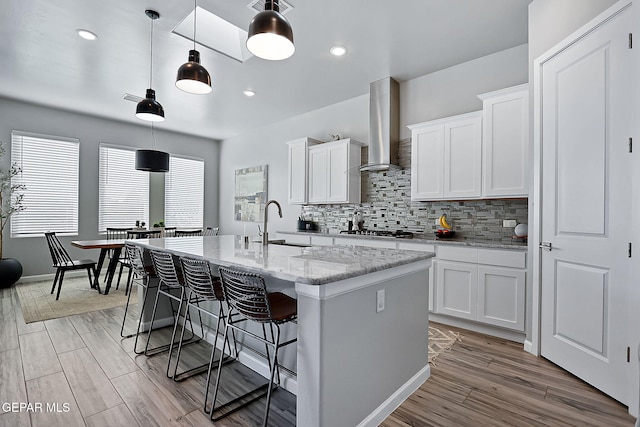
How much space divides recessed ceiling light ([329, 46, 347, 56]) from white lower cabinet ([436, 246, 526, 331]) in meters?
2.45

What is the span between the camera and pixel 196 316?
307cm

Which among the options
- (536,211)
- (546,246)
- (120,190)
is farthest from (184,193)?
(546,246)

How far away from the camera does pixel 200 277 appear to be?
211 cm

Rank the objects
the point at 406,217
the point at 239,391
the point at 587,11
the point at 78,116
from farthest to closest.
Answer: the point at 78,116, the point at 406,217, the point at 587,11, the point at 239,391

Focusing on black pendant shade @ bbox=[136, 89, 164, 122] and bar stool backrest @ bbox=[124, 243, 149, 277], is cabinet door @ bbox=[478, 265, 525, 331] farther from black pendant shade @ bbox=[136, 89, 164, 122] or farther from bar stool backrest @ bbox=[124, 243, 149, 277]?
black pendant shade @ bbox=[136, 89, 164, 122]

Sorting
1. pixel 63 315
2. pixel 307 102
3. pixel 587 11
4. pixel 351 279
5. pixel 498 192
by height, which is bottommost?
pixel 63 315

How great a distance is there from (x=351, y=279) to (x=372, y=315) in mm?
321

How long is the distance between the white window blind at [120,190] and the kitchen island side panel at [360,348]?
243 inches

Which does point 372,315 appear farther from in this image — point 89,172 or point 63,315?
point 89,172

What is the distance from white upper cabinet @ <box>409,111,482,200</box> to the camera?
11.1ft

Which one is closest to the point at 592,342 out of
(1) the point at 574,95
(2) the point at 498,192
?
(2) the point at 498,192

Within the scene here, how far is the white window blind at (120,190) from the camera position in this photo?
6.05 meters

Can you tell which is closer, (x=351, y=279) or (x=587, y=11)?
(x=351, y=279)

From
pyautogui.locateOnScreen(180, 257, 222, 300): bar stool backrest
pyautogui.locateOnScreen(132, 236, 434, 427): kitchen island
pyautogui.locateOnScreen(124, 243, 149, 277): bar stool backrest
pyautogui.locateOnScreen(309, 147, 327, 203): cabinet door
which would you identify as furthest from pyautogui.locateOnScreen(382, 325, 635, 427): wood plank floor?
pyautogui.locateOnScreen(309, 147, 327, 203): cabinet door
